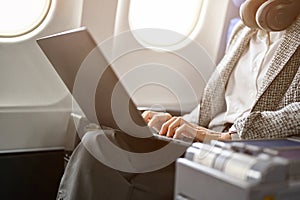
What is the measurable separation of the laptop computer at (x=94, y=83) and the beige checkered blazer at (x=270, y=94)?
24 cm

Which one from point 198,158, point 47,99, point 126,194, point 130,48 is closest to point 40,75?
point 47,99

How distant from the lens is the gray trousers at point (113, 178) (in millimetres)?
1246

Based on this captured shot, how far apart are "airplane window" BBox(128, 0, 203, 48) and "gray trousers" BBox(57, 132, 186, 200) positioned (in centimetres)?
74

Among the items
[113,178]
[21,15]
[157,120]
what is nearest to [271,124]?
[157,120]

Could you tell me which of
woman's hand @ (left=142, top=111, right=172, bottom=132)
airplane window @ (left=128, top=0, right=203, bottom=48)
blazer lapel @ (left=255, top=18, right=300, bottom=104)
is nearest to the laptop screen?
woman's hand @ (left=142, top=111, right=172, bottom=132)

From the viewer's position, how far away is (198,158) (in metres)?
0.78

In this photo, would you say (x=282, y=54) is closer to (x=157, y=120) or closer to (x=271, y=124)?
(x=271, y=124)

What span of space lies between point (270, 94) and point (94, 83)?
51 centimetres

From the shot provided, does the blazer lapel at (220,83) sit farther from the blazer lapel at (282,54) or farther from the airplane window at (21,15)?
the airplane window at (21,15)

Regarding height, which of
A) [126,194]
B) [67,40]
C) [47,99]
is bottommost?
[126,194]

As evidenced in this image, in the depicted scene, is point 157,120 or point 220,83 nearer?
point 157,120

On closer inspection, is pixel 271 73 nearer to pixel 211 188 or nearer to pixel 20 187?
pixel 211 188

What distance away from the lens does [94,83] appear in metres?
1.24

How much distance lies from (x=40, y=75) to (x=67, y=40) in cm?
67
